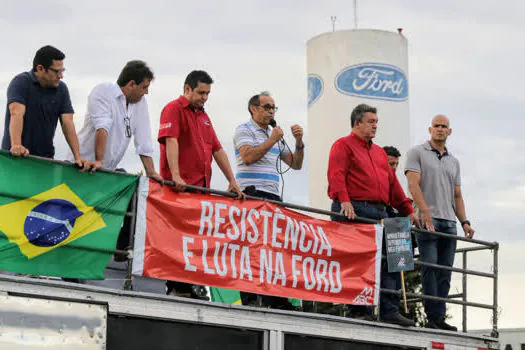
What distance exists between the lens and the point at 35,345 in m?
7.30

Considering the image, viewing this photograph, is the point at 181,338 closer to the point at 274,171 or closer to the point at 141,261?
the point at 141,261

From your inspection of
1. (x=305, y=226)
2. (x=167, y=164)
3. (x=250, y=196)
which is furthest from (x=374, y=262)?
(x=167, y=164)

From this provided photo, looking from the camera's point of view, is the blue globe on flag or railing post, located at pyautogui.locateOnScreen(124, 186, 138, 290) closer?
the blue globe on flag

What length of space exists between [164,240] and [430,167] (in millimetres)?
3473

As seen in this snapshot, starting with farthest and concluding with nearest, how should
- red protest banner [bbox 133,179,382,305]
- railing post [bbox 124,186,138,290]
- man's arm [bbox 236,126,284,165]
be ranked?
man's arm [bbox 236,126,284,165] < red protest banner [bbox 133,179,382,305] < railing post [bbox 124,186,138,290]

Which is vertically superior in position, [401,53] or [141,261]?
[401,53]

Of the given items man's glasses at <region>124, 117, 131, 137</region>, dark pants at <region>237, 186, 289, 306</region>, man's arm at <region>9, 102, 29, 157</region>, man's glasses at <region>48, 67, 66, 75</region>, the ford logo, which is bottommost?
dark pants at <region>237, 186, 289, 306</region>

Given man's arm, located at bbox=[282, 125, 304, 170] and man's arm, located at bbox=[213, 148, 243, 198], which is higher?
man's arm, located at bbox=[282, 125, 304, 170]

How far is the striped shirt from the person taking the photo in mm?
10078

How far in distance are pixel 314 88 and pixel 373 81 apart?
215cm

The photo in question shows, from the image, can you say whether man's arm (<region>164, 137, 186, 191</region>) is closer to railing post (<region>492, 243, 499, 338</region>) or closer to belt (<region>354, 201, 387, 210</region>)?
belt (<region>354, 201, 387, 210</region>)

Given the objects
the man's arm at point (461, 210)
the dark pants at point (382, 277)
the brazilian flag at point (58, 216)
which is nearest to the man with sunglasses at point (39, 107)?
the brazilian flag at point (58, 216)

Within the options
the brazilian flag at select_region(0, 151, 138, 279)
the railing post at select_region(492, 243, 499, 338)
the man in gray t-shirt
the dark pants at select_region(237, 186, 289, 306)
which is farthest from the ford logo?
the brazilian flag at select_region(0, 151, 138, 279)

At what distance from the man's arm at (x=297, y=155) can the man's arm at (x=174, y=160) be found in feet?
4.18
